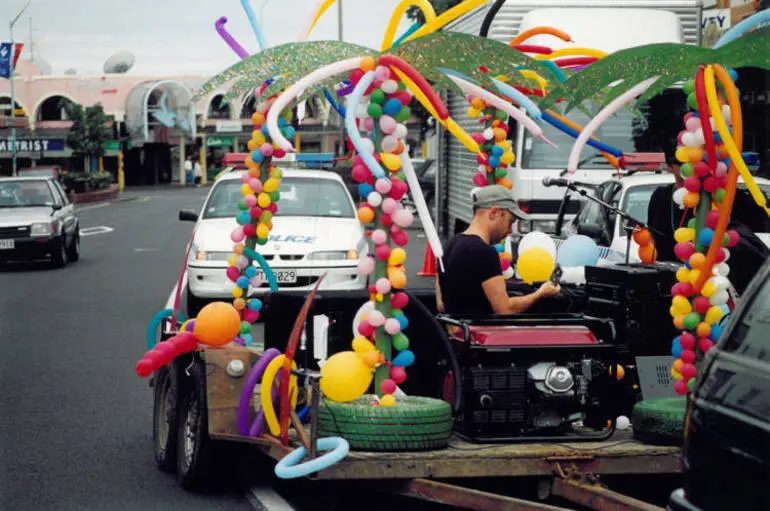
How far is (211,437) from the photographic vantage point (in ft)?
23.4

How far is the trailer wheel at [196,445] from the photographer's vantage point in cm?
726

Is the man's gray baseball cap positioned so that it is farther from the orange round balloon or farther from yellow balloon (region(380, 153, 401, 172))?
the orange round balloon

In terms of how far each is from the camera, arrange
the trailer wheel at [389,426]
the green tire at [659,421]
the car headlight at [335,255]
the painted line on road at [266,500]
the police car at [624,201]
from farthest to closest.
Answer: the car headlight at [335,255]
the police car at [624,201]
the painted line on road at [266,500]
the green tire at [659,421]
the trailer wheel at [389,426]

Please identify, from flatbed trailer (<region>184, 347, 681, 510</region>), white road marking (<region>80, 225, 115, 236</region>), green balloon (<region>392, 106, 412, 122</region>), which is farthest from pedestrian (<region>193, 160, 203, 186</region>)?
flatbed trailer (<region>184, 347, 681, 510</region>)

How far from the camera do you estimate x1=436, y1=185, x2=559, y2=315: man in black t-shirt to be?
24.3 feet

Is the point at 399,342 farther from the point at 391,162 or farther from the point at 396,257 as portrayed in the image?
the point at 391,162

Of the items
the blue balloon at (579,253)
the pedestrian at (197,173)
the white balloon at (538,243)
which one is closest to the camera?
the white balloon at (538,243)

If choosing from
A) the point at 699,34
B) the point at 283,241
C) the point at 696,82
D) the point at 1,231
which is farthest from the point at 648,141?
the point at 1,231

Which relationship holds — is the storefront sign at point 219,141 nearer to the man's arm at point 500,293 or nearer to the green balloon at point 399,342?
the man's arm at point 500,293

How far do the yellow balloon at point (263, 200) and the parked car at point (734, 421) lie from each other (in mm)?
4409

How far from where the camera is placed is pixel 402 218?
6453mm

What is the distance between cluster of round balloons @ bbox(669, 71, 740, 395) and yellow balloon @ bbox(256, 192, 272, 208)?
8.67 ft

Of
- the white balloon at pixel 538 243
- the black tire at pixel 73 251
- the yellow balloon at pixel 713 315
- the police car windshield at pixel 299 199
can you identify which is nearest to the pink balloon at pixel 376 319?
the yellow balloon at pixel 713 315

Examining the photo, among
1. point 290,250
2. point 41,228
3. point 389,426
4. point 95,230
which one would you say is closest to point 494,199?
point 389,426
